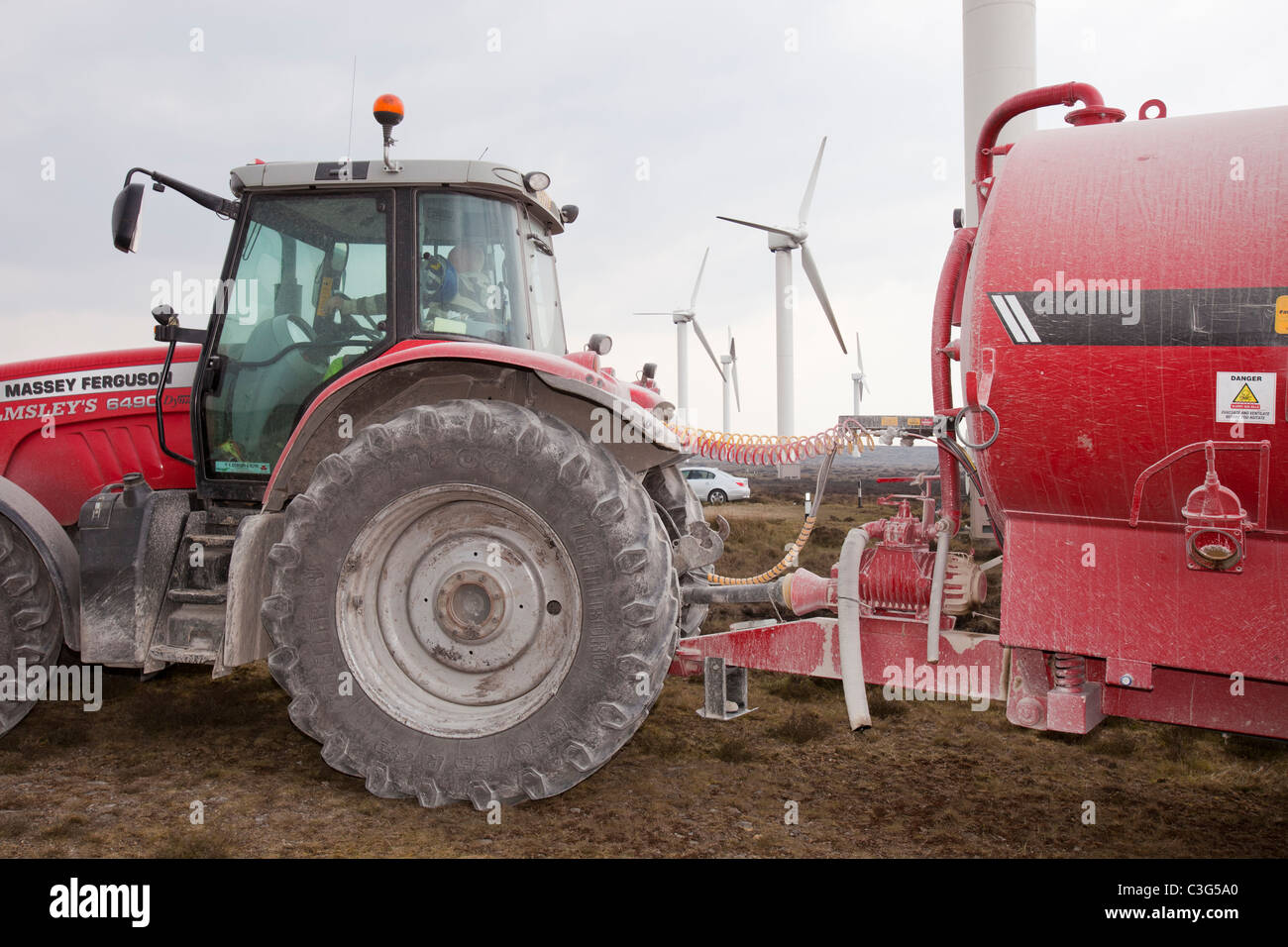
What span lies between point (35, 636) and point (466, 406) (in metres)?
2.57

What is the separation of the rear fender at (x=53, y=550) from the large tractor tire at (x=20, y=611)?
3.1 inches

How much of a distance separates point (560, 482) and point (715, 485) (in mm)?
26240

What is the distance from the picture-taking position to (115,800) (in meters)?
4.31

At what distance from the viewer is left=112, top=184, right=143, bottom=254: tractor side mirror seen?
448cm

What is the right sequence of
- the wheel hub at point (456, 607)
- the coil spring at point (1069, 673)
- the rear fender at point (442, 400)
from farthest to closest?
the rear fender at point (442, 400)
the wheel hub at point (456, 607)
the coil spring at point (1069, 673)

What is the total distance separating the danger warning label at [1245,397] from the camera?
3.14 metres

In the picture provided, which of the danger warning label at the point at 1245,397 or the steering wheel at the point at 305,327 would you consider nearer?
the danger warning label at the point at 1245,397

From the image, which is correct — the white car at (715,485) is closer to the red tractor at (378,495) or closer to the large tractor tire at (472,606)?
the red tractor at (378,495)

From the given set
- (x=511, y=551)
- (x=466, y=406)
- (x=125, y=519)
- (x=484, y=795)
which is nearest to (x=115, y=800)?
(x=125, y=519)

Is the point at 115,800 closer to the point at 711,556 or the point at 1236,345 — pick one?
the point at 711,556

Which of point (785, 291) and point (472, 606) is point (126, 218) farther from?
point (785, 291)

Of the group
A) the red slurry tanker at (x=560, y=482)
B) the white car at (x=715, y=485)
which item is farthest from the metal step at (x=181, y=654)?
the white car at (x=715, y=485)

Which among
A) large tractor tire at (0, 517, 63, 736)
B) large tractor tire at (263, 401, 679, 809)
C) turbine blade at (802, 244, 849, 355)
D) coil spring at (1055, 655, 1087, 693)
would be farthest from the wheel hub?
turbine blade at (802, 244, 849, 355)

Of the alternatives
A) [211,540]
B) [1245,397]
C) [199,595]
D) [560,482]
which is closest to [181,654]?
[199,595]
